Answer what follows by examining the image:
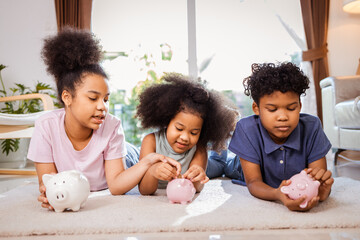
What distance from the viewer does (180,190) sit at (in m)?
1.57

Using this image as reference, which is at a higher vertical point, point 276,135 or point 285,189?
point 276,135

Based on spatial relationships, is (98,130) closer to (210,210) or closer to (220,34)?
(210,210)

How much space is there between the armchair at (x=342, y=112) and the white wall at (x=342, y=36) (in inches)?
58.1

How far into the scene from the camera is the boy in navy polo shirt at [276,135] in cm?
165

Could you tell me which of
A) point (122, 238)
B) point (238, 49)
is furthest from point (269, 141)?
point (238, 49)

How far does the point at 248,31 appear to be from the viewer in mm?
4895

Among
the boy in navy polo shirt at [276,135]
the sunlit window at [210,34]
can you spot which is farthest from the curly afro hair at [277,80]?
the sunlit window at [210,34]

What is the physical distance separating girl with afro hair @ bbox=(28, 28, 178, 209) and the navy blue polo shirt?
1.83ft

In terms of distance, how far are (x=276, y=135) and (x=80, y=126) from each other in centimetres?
104

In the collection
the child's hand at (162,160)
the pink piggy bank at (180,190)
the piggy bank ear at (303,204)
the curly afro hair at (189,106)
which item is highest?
the curly afro hair at (189,106)

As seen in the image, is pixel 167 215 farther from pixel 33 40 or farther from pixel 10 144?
pixel 33 40

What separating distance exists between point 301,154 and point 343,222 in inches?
20.6

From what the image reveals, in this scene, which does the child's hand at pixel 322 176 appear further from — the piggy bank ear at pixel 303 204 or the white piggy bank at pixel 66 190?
the white piggy bank at pixel 66 190

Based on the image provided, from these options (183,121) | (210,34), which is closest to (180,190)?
(183,121)
